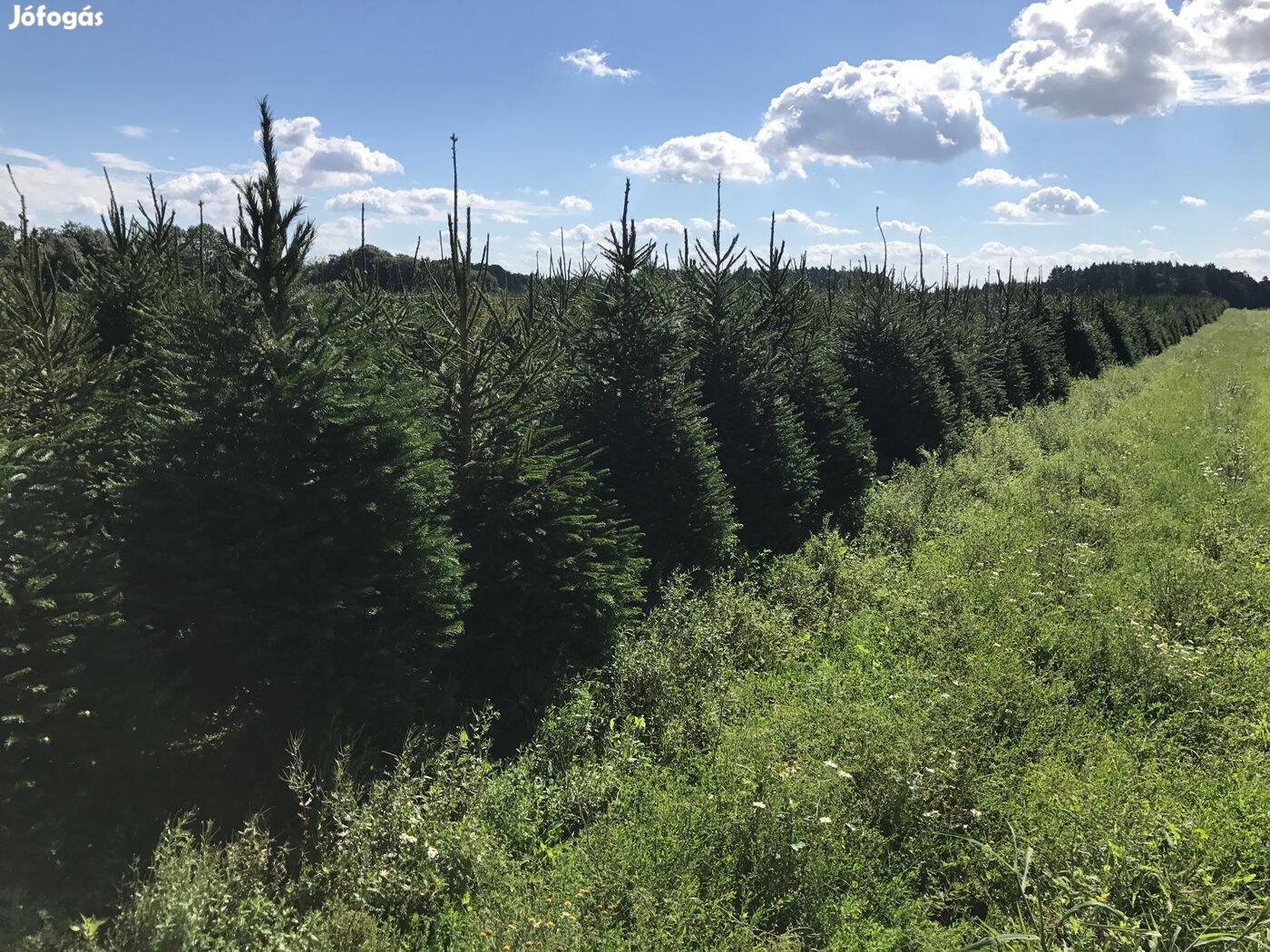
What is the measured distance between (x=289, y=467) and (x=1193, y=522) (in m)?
12.7

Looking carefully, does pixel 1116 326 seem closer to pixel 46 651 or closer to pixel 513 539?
pixel 513 539

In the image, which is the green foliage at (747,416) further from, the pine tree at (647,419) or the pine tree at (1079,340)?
the pine tree at (1079,340)

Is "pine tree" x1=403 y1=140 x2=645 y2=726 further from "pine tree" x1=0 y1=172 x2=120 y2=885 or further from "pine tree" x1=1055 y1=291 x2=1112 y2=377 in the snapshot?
"pine tree" x1=1055 y1=291 x2=1112 y2=377

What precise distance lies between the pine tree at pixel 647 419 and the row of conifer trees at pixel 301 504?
0.04m

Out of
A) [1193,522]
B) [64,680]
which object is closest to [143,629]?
[64,680]

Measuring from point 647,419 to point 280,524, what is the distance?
5.83 metres

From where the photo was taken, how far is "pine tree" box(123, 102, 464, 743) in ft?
19.4

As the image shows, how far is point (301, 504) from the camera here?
6.20 metres

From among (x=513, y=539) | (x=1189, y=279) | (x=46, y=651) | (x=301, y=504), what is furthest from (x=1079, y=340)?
(x=1189, y=279)

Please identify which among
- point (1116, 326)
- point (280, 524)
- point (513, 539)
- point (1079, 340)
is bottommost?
point (513, 539)

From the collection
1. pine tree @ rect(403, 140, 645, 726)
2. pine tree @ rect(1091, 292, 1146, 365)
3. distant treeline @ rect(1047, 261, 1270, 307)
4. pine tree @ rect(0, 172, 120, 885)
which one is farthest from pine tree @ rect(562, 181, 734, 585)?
distant treeline @ rect(1047, 261, 1270, 307)

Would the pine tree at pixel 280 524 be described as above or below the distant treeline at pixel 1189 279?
below

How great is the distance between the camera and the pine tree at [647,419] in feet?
35.5

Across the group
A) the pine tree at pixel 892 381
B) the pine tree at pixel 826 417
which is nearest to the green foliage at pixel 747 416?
the pine tree at pixel 826 417
